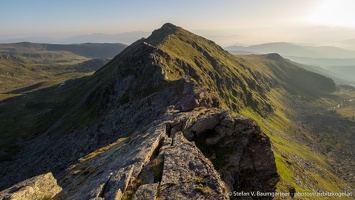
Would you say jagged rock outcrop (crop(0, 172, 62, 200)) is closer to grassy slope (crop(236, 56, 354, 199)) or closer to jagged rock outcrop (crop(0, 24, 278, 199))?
jagged rock outcrop (crop(0, 24, 278, 199))

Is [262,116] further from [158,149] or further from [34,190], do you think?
[34,190]

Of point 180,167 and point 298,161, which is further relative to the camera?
point 298,161

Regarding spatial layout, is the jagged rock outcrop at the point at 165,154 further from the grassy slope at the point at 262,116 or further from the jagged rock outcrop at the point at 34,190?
the grassy slope at the point at 262,116

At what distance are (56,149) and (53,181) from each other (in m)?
54.0

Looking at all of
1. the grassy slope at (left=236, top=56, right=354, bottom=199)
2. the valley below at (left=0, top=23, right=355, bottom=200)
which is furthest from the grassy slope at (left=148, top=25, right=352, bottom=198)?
the valley below at (left=0, top=23, right=355, bottom=200)

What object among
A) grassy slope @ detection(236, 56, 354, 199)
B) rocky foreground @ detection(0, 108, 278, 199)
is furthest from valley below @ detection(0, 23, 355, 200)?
grassy slope @ detection(236, 56, 354, 199)

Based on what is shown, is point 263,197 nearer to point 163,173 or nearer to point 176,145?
point 176,145

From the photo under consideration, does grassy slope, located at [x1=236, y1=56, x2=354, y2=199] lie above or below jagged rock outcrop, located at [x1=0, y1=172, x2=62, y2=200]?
below

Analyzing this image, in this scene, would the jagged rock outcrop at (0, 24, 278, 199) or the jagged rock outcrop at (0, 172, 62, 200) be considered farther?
the jagged rock outcrop at (0, 172, 62, 200)

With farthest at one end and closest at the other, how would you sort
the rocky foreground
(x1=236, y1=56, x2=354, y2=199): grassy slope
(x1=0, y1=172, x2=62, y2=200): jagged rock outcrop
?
1. (x1=236, y1=56, x2=354, y2=199): grassy slope
2. (x1=0, y1=172, x2=62, y2=200): jagged rock outcrop
3. the rocky foreground

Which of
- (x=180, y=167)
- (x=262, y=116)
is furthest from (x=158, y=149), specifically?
(x=262, y=116)

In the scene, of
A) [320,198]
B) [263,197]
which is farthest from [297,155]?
[263,197]

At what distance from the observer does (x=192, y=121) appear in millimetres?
39344

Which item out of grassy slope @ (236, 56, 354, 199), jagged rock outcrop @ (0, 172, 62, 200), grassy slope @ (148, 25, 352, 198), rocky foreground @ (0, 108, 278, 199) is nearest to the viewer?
rocky foreground @ (0, 108, 278, 199)
